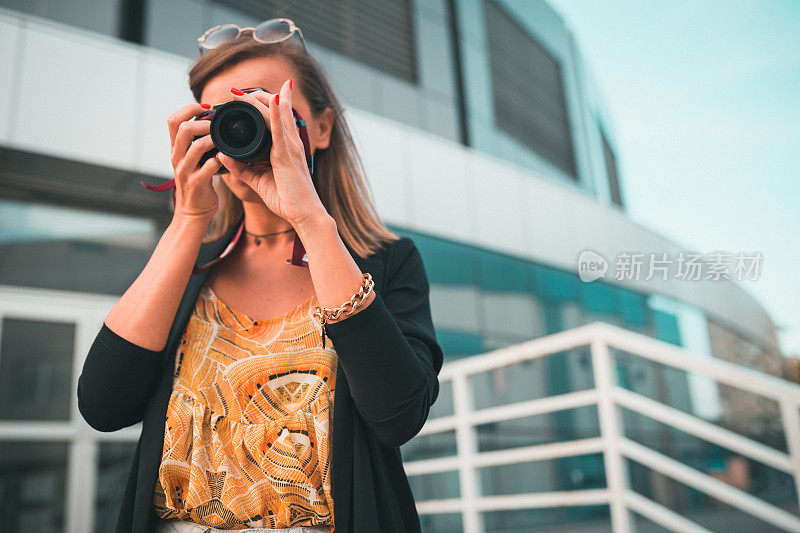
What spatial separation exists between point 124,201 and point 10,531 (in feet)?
7.94

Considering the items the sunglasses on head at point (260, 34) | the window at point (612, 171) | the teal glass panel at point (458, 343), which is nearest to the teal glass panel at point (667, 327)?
the window at point (612, 171)

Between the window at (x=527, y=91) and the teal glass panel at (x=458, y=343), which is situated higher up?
the window at (x=527, y=91)

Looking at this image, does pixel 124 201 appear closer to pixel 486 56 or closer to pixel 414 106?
pixel 414 106

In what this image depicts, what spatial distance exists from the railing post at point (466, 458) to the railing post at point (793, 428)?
4.90 ft

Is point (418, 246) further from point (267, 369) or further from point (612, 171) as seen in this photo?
point (612, 171)

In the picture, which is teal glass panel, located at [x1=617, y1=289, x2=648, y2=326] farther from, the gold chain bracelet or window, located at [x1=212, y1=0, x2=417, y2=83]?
the gold chain bracelet

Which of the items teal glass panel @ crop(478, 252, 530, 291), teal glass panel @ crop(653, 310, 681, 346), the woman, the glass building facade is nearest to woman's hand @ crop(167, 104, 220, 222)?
the woman

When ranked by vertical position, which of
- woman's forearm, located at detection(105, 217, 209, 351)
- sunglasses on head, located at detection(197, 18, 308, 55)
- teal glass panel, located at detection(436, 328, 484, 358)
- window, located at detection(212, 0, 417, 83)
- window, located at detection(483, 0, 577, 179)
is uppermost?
window, located at detection(483, 0, 577, 179)

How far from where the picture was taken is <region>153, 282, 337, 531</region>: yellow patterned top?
3.04 feet

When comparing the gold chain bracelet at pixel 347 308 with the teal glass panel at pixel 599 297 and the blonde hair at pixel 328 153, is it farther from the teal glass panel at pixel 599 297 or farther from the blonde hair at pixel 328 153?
the teal glass panel at pixel 599 297

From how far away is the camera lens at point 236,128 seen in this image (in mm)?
995

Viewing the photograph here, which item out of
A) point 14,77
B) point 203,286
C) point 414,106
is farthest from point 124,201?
point 203,286

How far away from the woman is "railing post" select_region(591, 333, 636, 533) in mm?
1687

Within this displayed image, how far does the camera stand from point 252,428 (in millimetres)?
967
